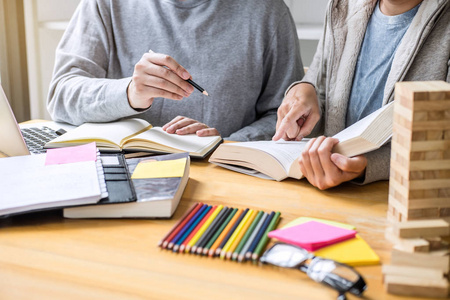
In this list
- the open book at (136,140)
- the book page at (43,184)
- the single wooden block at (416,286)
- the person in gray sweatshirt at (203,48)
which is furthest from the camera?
the person in gray sweatshirt at (203,48)

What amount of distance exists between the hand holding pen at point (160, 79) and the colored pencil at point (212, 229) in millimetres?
474

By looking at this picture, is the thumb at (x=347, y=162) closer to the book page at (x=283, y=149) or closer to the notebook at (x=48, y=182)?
the book page at (x=283, y=149)

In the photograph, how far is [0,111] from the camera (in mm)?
1108

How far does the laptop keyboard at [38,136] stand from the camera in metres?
1.24

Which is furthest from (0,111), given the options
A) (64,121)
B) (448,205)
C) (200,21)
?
(448,205)

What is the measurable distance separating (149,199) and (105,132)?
460 millimetres

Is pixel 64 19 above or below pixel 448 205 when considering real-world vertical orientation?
below

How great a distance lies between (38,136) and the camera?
4.38 ft

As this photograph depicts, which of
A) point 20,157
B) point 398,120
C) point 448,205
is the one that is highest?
point 398,120

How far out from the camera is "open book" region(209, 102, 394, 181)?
957 millimetres

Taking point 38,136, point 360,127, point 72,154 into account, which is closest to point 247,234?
point 360,127

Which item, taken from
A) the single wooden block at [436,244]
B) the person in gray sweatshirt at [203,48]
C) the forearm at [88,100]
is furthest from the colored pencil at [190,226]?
the person in gray sweatshirt at [203,48]

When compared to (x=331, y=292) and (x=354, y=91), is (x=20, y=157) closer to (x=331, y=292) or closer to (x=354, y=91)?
(x=331, y=292)

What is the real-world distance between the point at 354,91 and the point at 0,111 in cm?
93
